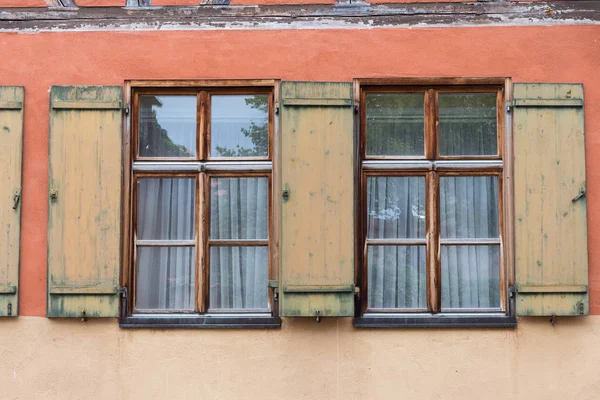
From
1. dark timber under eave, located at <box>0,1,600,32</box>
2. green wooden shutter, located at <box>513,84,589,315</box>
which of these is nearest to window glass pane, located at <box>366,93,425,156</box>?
dark timber under eave, located at <box>0,1,600,32</box>

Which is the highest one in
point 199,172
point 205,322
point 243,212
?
point 199,172

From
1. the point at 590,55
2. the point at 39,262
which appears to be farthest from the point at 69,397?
the point at 590,55

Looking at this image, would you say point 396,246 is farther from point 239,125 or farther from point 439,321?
point 239,125

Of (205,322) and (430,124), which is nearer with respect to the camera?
(205,322)

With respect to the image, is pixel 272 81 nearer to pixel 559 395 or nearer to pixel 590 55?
pixel 590 55

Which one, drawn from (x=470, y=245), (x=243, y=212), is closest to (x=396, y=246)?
(x=470, y=245)

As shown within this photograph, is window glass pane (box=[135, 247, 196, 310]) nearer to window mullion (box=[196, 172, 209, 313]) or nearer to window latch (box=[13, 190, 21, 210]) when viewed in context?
window mullion (box=[196, 172, 209, 313])

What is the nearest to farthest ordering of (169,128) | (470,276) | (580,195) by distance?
(580,195) → (470,276) → (169,128)

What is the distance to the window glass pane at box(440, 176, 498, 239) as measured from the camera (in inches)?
201

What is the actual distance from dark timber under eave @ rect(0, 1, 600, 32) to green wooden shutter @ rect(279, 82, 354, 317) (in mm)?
488

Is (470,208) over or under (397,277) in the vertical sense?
over

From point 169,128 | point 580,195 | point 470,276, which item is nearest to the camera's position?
point 580,195

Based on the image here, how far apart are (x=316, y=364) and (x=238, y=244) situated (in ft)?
2.89

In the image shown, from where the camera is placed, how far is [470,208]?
5.11 metres
